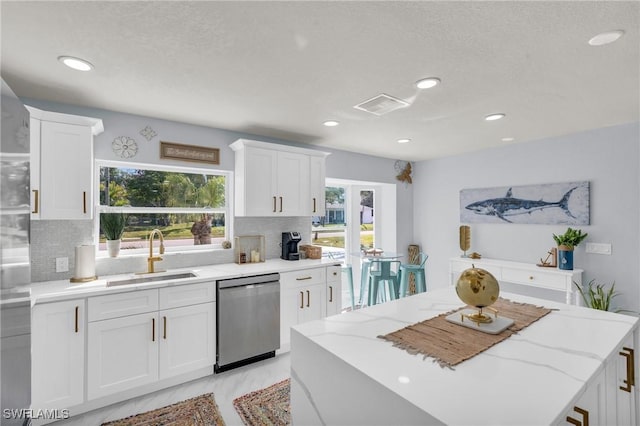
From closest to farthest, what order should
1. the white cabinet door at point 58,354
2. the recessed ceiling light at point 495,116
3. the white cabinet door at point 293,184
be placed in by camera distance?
the white cabinet door at point 58,354
the recessed ceiling light at point 495,116
the white cabinet door at point 293,184

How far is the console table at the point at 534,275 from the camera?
340 centimetres

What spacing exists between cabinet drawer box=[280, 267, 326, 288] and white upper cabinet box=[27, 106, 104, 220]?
5.96ft

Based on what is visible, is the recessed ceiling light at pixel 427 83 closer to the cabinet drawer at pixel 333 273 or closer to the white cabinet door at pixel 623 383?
the white cabinet door at pixel 623 383

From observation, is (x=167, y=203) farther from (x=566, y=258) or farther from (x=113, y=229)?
(x=566, y=258)

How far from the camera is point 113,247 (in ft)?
9.20

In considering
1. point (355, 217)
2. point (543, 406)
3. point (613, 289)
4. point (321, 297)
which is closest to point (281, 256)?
point (321, 297)

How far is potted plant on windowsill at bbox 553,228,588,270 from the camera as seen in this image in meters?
3.44

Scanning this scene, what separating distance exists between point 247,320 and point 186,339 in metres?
0.55

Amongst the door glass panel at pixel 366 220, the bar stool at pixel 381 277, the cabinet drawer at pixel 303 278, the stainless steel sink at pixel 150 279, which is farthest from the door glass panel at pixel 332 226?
the stainless steel sink at pixel 150 279

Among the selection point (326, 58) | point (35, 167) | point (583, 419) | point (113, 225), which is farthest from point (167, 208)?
point (583, 419)

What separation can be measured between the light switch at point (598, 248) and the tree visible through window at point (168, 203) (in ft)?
13.8

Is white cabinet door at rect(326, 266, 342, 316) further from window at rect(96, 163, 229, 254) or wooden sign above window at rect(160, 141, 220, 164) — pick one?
wooden sign above window at rect(160, 141, 220, 164)

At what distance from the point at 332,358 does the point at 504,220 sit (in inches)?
157

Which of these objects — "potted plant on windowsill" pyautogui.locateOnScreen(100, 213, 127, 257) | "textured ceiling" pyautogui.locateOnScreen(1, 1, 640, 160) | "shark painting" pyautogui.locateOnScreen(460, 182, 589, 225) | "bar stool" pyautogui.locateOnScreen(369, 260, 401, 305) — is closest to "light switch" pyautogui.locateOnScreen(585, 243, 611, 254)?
"shark painting" pyautogui.locateOnScreen(460, 182, 589, 225)
